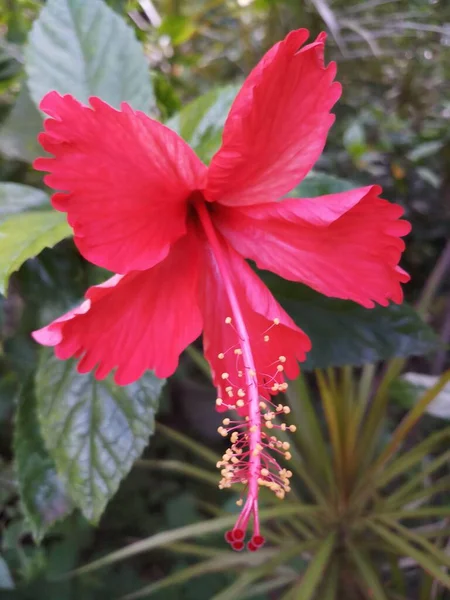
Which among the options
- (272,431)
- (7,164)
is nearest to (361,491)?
(272,431)

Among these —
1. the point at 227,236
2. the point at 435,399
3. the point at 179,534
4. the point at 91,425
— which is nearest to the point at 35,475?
the point at 91,425

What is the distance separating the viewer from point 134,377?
474 millimetres

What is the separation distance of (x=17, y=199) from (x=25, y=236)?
14cm

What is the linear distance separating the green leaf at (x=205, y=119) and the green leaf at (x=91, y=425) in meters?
0.28

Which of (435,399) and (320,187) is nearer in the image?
(320,187)

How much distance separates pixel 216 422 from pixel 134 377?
651mm

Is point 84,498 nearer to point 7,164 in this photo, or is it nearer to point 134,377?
point 134,377

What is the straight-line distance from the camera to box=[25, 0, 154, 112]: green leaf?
60 centimetres

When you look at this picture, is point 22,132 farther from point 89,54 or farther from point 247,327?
point 247,327

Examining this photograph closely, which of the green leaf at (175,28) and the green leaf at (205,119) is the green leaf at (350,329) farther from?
the green leaf at (175,28)

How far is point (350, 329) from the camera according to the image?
2.16 ft

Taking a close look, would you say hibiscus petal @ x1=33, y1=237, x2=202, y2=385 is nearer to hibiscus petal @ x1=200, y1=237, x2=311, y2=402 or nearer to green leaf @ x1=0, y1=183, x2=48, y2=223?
hibiscus petal @ x1=200, y1=237, x2=311, y2=402

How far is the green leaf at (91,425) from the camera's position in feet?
1.68

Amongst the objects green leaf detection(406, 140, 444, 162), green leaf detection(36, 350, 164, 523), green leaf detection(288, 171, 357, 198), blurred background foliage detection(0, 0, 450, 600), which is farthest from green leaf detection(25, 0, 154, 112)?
green leaf detection(406, 140, 444, 162)
